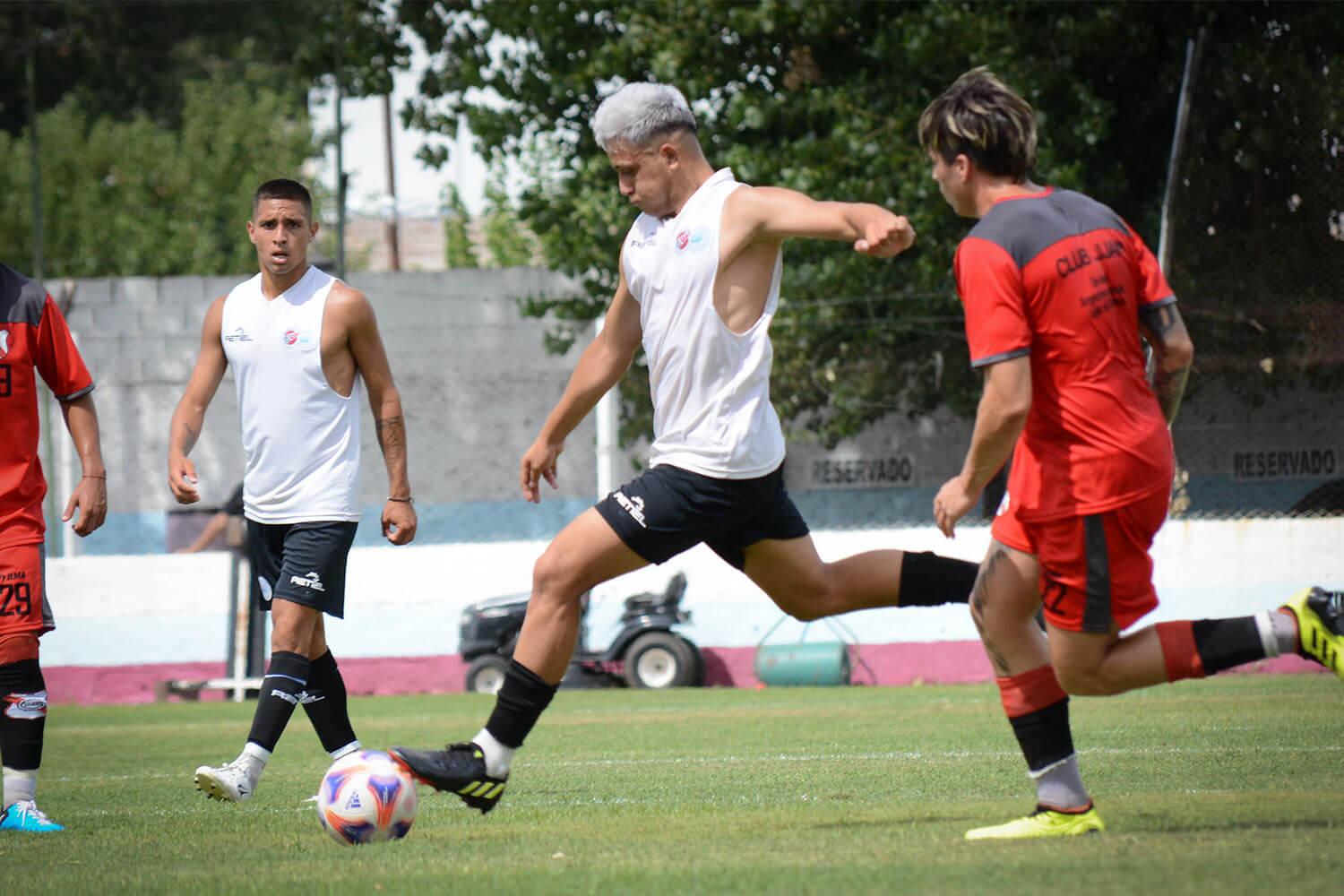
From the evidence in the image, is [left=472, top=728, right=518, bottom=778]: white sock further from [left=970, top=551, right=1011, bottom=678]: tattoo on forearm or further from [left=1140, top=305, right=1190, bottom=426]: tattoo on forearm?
[left=1140, top=305, right=1190, bottom=426]: tattoo on forearm

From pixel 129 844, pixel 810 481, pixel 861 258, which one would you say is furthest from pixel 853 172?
pixel 129 844

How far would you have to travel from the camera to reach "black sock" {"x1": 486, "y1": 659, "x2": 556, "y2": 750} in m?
4.52

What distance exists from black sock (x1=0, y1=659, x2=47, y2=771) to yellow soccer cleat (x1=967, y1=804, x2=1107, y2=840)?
335 centimetres

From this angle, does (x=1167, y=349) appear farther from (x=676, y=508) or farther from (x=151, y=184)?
(x=151, y=184)

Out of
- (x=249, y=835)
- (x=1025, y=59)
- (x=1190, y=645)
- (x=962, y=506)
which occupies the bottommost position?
(x=249, y=835)

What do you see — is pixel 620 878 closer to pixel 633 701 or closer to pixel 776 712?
pixel 776 712

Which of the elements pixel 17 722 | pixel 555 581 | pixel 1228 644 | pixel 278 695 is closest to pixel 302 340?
pixel 278 695

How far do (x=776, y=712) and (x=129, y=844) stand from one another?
6.12 m

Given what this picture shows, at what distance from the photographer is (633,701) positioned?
12242 mm

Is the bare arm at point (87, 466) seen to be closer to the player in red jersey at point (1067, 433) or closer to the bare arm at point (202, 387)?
the bare arm at point (202, 387)

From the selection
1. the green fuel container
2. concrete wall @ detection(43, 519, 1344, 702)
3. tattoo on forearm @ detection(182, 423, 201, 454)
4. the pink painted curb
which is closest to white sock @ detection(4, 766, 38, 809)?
tattoo on forearm @ detection(182, 423, 201, 454)

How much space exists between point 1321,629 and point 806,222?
178 centimetres

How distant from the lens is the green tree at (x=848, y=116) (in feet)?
50.4

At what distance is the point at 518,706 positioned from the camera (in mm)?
4535
